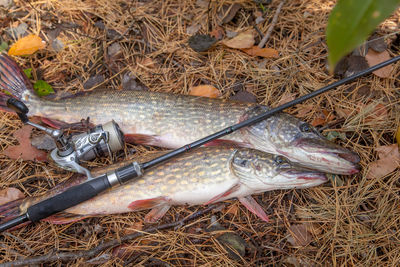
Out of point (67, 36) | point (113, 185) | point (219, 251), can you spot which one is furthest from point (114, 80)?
point (219, 251)

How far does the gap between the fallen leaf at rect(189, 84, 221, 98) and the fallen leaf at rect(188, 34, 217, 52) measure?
411 millimetres

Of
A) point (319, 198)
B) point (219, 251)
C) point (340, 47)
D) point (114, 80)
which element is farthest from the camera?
point (114, 80)

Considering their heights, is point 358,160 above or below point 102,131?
below

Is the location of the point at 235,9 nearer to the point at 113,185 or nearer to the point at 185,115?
the point at 185,115

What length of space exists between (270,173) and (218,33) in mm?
1743

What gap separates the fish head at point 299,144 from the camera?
2424 mm

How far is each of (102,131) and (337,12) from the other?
2.16 meters

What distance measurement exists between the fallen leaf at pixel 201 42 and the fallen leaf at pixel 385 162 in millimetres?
1842

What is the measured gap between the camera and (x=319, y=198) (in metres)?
2.50

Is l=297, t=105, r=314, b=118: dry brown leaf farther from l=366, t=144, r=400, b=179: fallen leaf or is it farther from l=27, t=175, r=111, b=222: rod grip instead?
l=27, t=175, r=111, b=222: rod grip

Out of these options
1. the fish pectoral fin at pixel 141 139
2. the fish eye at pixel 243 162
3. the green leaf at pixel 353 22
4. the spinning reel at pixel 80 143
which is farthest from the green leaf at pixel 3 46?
the green leaf at pixel 353 22

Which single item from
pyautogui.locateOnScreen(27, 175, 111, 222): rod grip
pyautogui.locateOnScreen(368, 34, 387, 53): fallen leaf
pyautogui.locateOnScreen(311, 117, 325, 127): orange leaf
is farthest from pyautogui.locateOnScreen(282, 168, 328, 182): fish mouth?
pyautogui.locateOnScreen(368, 34, 387, 53): fallen leaf

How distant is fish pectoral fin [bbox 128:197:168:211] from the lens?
8.04ft

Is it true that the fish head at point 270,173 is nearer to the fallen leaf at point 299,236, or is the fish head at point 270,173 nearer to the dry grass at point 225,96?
the dry grass at point 225,96
